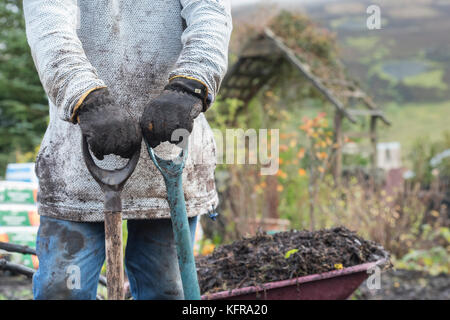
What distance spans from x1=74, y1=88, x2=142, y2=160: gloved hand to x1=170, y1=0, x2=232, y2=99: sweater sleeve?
220 millimetres

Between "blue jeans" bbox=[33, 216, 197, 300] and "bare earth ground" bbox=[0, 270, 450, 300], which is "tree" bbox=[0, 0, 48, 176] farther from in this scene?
"blue jeans" bbox=[33, 216, 197, 300]

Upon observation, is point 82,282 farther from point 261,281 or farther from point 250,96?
point 250,96

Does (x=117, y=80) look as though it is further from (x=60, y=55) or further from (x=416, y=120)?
(x=416, y=120)

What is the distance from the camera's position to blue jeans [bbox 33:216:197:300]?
168 cm

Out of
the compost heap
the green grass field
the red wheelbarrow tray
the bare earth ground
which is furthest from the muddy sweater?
the green grass field

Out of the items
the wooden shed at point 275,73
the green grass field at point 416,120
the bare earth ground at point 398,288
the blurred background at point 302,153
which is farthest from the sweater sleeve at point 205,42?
the green grass field at point 416,120

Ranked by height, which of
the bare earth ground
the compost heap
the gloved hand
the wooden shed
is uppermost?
the wooden shed

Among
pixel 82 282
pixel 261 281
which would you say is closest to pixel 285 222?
pixel 261 281

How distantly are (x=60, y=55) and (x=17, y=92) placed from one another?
7.36 metres

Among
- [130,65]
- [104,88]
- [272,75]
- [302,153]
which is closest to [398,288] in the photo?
[302,153]

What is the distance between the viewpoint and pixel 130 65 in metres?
1.75

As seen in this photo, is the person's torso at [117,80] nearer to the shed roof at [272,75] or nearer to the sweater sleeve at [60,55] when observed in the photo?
the sweater sleeve at [60,55]

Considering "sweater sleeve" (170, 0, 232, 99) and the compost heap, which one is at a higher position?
"sweater sleeve" (170, 0, 232, 99)
